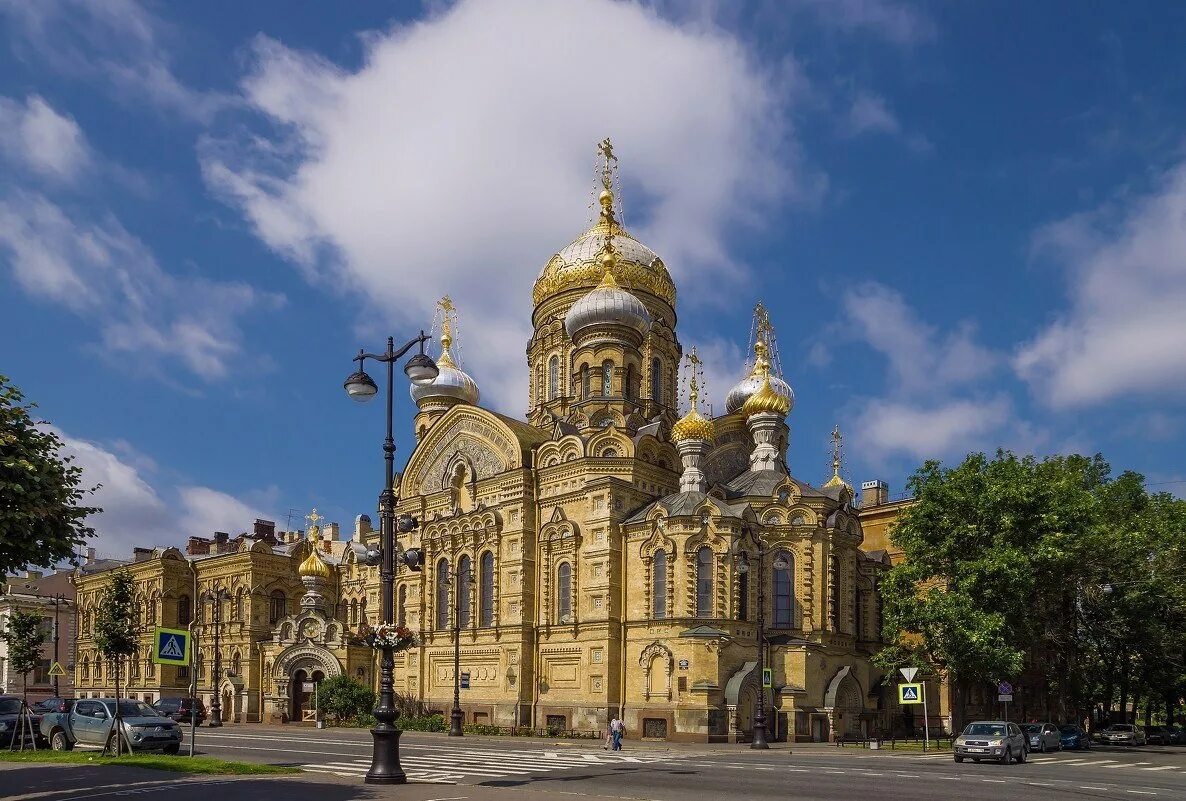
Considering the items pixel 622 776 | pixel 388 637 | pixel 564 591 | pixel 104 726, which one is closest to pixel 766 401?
pixel 564 591

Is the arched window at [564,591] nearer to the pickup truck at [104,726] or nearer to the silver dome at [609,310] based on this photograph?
the silver dome at [609,310]

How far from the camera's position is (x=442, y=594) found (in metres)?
52.4

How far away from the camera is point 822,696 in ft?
144

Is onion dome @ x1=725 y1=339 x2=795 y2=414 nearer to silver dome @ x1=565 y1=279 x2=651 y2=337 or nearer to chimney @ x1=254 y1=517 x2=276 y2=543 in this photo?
silver dome @ x1=565 y1=279 x2=651 y2=337

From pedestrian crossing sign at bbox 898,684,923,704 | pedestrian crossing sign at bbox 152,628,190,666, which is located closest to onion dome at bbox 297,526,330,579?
pedestrian crossing sign at bbox 898,684,923,704

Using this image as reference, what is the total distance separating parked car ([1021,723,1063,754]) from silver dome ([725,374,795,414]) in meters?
23.3

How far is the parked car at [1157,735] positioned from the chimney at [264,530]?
54649 millimetres

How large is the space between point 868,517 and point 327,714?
31968mm

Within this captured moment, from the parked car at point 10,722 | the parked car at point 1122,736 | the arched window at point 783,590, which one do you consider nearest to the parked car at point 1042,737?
the arched window at point 783,590

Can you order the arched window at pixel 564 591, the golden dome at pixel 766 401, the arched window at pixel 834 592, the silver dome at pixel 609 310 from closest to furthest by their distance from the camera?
the arched window at pixel 834 592, the arched window at pixel 564 591, the silver dome at pixel 609 310, the golden dome at pixel 766 401

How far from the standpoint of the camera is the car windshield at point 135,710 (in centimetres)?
2822

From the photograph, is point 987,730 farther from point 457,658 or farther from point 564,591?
point 457,658

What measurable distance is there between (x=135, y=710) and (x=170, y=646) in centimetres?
702

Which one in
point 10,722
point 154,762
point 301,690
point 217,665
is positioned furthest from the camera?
point 217,665
